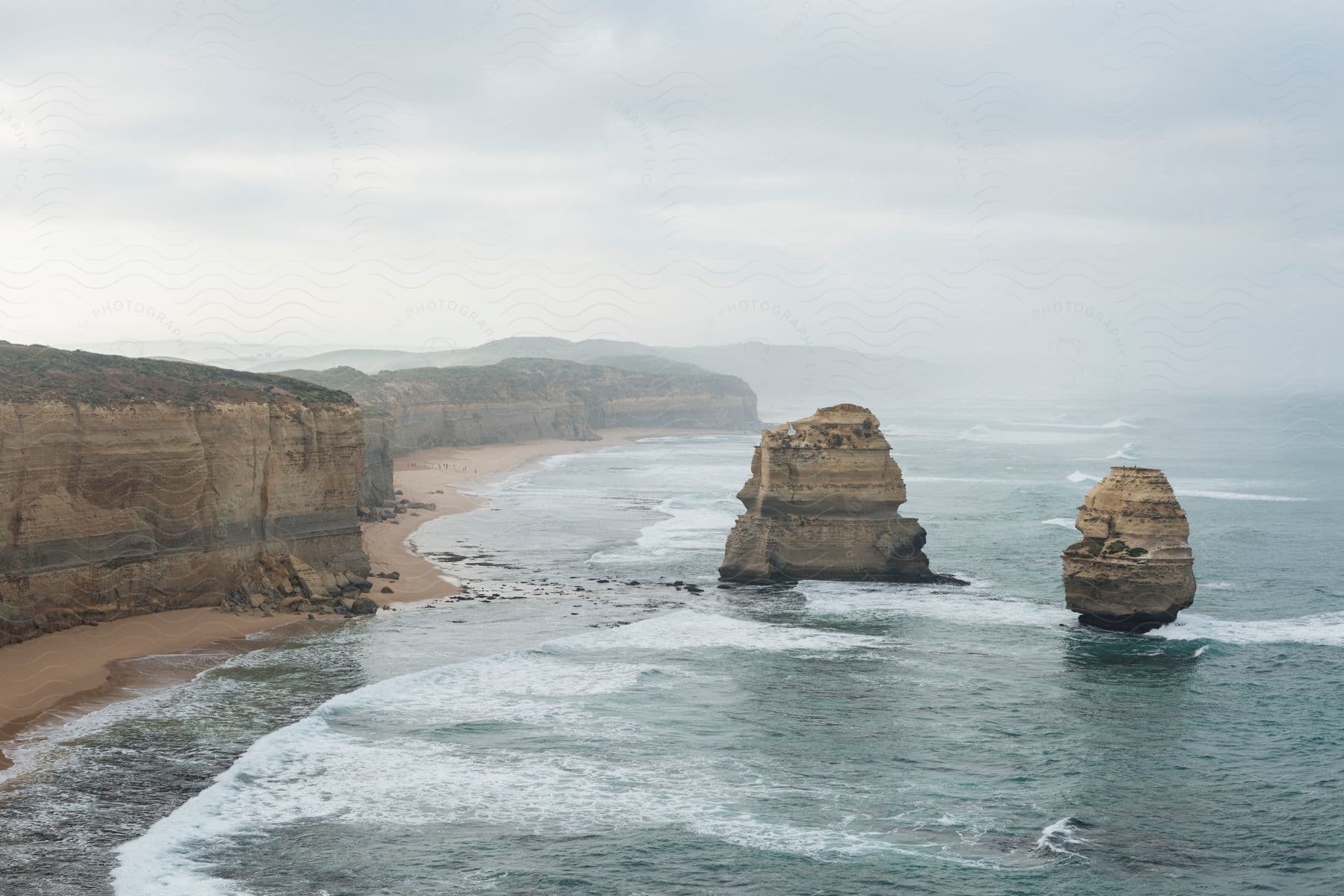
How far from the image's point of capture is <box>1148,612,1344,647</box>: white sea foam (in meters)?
36.5

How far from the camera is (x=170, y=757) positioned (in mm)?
24359

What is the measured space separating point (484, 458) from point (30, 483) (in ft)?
233

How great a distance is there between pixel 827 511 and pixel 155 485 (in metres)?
21.8

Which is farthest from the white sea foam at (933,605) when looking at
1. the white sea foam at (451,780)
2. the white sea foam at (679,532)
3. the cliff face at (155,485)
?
the cliff face at (155,485)

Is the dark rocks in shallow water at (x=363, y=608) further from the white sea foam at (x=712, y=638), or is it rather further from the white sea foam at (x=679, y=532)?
the white sea foam at (x=679, y=532)

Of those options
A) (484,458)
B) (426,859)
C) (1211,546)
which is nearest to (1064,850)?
(426,859)

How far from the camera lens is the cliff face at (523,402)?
3996 inches

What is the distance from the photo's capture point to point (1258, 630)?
3794cm

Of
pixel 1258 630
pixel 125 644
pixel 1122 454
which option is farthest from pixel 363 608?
pixel 1122 454

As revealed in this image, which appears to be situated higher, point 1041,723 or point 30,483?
point 30,483

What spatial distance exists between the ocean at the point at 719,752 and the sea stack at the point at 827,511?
111cm

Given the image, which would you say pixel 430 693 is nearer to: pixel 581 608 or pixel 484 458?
pixel 581 608

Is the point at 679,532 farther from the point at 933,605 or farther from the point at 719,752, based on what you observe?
the point at 719,752

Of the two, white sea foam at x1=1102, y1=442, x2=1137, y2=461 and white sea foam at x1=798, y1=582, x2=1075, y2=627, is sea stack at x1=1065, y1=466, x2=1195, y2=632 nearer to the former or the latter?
white sea foam at x1=798, y1=582, x2=1075, y2=627
